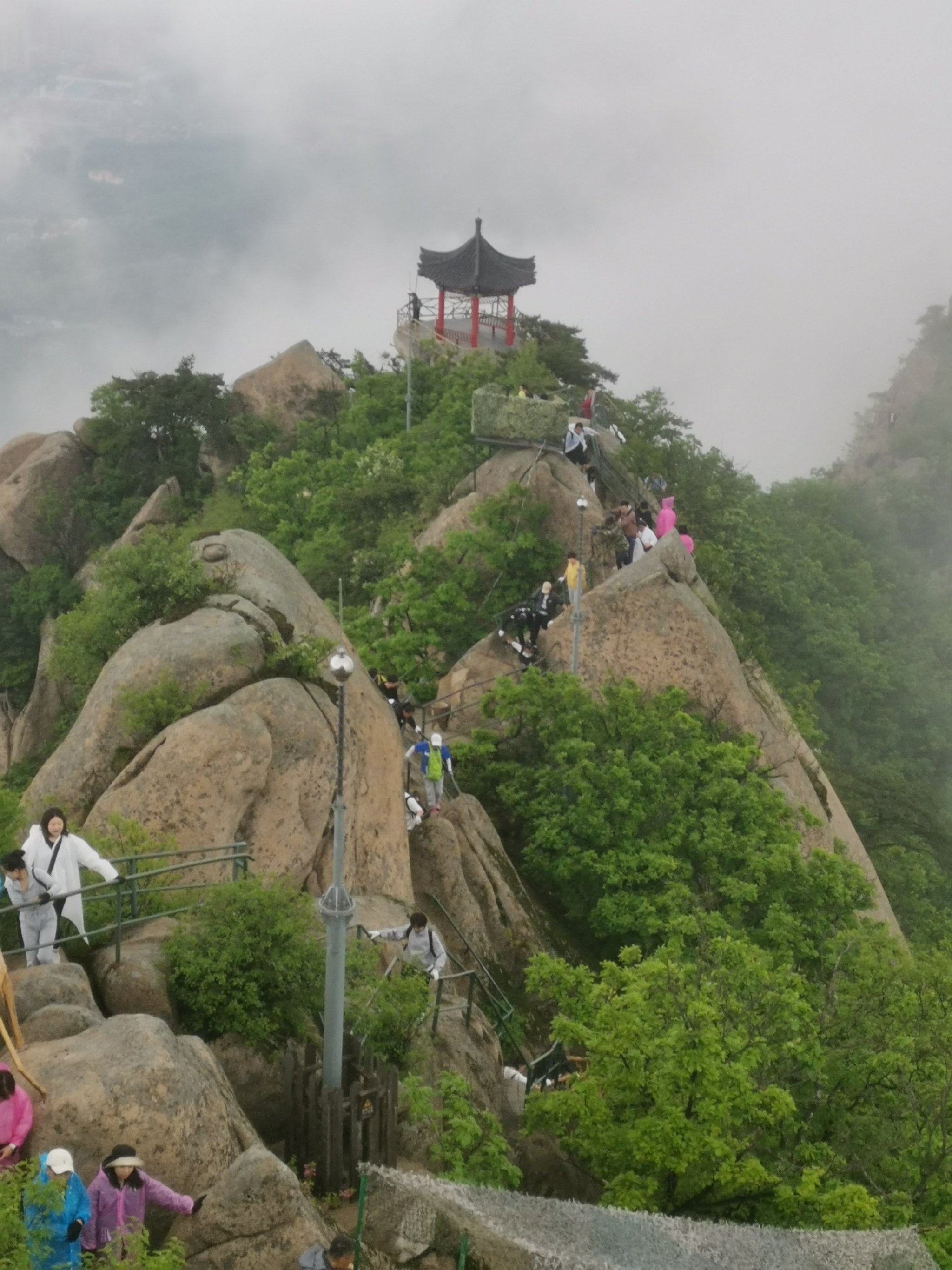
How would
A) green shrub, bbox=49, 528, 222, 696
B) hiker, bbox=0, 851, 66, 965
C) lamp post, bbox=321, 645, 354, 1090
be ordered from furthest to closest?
green shrub, bbox=49, 528, 222, 696 → hiker, bbox=0, 851, 66, 965 → lamp post, bbox=321, 645, 354, 1090

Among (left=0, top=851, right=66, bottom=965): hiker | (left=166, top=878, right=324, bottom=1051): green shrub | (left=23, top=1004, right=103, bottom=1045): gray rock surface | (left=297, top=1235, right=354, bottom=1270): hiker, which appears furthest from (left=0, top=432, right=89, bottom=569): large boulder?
(left=297, top=1235, right=354, bottom=1270): hiker

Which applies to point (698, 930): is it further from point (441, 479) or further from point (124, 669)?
point (441, 479)

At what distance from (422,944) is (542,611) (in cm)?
1483

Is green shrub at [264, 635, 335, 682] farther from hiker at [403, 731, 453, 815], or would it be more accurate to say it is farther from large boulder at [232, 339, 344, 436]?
large boulder at [232, 339, 344, 436]

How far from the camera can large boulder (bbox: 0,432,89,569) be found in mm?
43062

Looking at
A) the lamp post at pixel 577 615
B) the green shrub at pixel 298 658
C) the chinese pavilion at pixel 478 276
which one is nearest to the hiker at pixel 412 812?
the green shrub at pixel 298 658

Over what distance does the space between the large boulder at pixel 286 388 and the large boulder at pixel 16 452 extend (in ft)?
25.6

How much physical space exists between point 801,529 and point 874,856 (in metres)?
28.1

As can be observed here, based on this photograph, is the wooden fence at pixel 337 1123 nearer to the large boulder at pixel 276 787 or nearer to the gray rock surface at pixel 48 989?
the gray rock surface at pixel 48 989

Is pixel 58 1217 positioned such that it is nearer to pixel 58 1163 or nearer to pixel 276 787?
pixel 58 1163

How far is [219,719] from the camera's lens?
18891 millimetres

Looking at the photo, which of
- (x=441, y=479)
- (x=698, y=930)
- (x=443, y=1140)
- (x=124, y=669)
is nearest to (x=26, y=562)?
(x=441, y=479)

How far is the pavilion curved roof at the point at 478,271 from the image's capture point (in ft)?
199

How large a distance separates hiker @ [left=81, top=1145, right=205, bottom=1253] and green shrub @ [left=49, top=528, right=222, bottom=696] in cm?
1112
